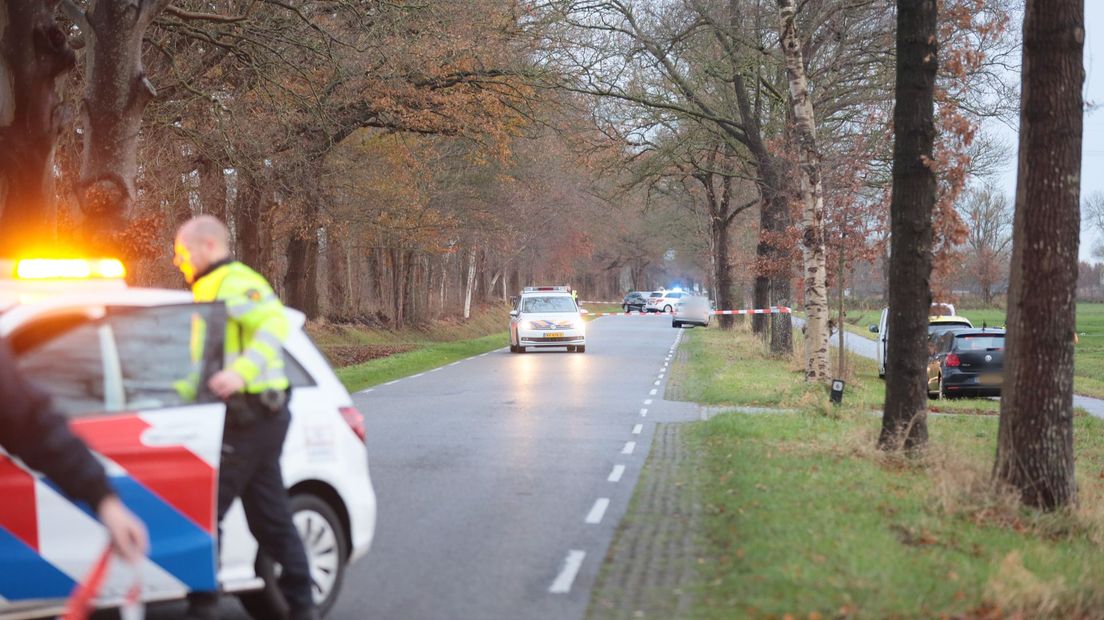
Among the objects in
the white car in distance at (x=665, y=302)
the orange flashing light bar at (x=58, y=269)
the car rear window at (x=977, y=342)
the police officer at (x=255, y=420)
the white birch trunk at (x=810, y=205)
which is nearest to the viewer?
the police officer at (x=255, y=420)

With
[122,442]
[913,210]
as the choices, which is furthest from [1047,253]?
[122,442]

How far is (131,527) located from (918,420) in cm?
1028

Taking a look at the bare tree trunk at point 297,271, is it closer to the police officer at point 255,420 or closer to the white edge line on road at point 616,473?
the white edge line on road at point 616,473

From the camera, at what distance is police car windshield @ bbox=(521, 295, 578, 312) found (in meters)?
37.8

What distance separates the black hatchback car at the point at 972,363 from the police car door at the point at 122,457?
2010 cm

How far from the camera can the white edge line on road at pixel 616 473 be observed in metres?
12.5

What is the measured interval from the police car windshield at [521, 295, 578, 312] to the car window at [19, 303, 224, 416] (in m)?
31.5

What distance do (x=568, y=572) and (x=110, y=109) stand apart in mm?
11002

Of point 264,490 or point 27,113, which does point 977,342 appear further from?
point 264,490

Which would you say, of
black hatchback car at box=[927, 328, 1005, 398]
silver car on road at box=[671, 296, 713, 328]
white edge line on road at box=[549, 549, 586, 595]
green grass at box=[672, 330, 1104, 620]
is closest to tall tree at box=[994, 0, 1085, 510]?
green grass at box=[672, 330, 1104, 620]

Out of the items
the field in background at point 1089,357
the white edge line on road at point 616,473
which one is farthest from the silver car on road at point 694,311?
the white edge line on road at point 616,473

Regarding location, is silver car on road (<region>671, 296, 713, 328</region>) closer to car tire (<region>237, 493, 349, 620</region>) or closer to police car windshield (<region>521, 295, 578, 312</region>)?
police car windshield (<region>521, 295, 578, 312</region>)

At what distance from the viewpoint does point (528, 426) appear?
675 inches

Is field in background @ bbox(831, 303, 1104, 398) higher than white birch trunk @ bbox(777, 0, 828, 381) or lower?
lower
